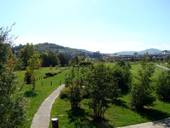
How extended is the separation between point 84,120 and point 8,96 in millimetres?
5715

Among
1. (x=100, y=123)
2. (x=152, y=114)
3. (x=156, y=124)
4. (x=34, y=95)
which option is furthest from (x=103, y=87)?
(x=34, y=95)

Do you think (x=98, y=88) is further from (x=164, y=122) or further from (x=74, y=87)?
(x=164, y=122)

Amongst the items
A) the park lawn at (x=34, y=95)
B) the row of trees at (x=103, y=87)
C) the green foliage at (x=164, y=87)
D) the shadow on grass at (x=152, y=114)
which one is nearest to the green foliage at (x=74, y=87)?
the row of trees at (x=103, y=87)

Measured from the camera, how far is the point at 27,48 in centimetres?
5266

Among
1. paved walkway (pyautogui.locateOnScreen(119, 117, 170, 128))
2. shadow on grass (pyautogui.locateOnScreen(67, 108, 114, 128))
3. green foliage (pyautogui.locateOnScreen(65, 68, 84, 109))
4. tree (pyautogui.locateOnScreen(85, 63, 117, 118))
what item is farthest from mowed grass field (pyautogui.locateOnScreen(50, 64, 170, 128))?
tree (pyautogui.locateOnScreen(85, 63, 117, 118))

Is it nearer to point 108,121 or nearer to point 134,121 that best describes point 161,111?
point 134,121

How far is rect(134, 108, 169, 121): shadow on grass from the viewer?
9.84 metres

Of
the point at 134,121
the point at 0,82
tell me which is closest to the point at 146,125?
the point at 134,121

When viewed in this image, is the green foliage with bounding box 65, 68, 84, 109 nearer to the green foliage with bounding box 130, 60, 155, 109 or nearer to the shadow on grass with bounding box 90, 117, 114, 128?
the shadow on grass with bounding box 90, 117, 114, 128

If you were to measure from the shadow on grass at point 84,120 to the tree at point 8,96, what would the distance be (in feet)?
14.1

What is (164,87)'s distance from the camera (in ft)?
47.2

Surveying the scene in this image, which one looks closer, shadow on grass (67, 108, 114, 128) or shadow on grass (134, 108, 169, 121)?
shadow on grass (67, 108, 114, 128)

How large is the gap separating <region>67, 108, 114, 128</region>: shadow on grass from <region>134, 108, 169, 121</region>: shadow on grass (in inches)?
142

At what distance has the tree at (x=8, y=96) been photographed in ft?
13.9
